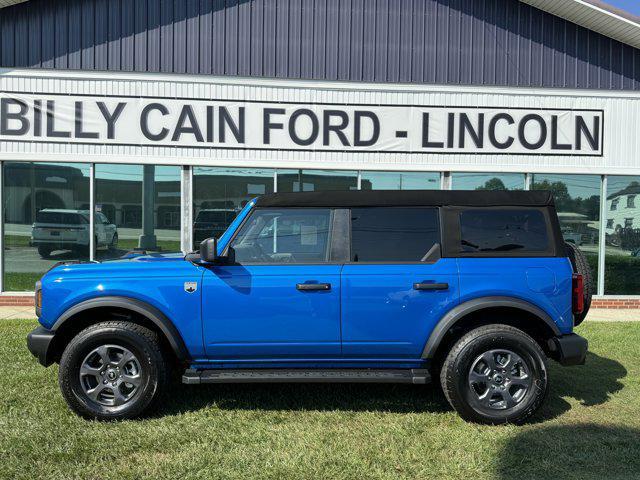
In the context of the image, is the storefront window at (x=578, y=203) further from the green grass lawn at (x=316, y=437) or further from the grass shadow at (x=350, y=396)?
the green grass lawn at (x=316, y=437)

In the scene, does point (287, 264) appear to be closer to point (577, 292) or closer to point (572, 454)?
point (577, 292)

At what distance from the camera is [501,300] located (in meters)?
4.00

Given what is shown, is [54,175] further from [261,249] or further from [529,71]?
[529,71]

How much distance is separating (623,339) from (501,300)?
413 cm

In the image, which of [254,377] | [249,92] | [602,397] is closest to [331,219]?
[254,377]

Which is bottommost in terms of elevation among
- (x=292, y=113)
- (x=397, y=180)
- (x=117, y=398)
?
(x=117, y=398)

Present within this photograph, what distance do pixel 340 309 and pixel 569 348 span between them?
6.04 ft

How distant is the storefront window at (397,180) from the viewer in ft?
31.3

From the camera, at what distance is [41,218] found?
9320 millimetres

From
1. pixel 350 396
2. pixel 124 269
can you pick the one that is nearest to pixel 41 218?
pixel 124 269

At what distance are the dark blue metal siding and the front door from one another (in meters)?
6.28

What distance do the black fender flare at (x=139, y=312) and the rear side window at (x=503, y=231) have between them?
7.93 feet

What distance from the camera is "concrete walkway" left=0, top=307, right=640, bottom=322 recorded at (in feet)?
26.9

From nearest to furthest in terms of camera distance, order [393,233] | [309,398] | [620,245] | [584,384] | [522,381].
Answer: [522,381] → [393,233] → [309,398] → [584,384] → [620,245]
